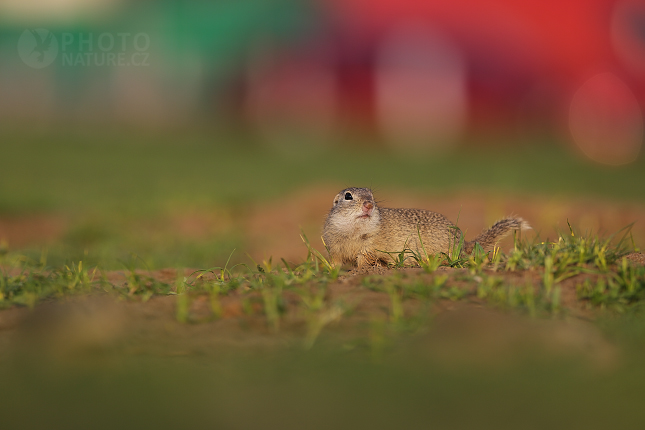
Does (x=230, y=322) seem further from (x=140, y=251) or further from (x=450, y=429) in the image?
(x=140, y=251)

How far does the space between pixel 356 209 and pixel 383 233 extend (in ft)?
0.71

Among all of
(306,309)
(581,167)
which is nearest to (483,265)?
(306,309)

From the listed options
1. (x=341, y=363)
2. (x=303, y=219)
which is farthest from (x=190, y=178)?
(x=341, y=363)

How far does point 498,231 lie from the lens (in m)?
4.66

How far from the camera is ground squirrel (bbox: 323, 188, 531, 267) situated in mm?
4609

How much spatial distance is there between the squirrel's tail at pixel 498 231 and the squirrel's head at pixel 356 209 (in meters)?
0.62

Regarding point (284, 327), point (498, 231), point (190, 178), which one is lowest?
point (284, 327)

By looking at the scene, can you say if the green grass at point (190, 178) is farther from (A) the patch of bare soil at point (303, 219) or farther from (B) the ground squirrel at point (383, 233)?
(B) the ground squirrel at point (383, 233)

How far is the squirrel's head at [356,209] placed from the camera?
462 cm

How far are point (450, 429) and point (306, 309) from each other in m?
1.15

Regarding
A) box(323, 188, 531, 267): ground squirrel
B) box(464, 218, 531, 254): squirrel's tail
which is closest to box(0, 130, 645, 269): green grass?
box(323, 188, 531, 267): ground squirrel

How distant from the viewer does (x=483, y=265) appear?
155 inches

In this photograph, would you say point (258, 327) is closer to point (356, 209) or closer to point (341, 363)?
point (341, 363)

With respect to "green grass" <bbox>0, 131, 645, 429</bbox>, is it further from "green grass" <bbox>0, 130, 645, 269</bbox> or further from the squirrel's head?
"green grass" <bbox>0, 130, 645, 269</bbox>
